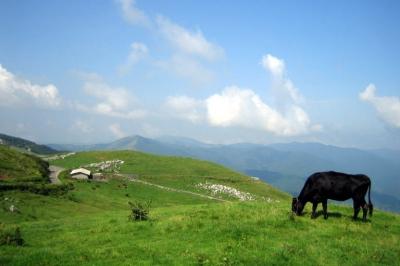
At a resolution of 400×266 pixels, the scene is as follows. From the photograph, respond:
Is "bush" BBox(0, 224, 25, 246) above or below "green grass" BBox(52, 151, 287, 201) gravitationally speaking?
below

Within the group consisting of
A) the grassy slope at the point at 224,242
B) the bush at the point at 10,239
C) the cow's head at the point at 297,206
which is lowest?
the bush at the point at 10,239

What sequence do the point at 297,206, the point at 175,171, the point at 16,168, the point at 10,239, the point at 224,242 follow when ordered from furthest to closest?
the point at 175,171
the point at 16,168
the point at 297,206
the point at 10,239
the point at 224,242

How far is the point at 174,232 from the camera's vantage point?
22.1m

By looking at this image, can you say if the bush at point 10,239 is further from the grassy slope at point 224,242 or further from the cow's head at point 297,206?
the cow's head at point 297,206

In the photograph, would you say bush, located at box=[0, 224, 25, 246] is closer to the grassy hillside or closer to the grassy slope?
the grassy slope

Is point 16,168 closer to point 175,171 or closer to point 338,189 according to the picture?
point 175,171

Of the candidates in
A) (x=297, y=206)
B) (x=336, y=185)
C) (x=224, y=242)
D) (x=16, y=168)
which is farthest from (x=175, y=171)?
(x=224, y=242)

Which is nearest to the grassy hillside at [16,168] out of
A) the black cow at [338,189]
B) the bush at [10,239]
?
the bush at [10,239]

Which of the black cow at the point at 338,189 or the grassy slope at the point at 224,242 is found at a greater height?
the black cow at the point at 338,189

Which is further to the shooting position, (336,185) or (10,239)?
(336,185)

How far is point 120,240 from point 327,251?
10335 mm

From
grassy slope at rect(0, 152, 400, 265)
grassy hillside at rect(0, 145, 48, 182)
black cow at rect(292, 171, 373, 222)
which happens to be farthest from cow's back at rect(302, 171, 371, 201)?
grassy hillside at rect(0, 145, 48, 182)

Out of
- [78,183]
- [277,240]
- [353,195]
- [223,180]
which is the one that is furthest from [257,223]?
[223,180]

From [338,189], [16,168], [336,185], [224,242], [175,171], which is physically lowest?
[16,168]
